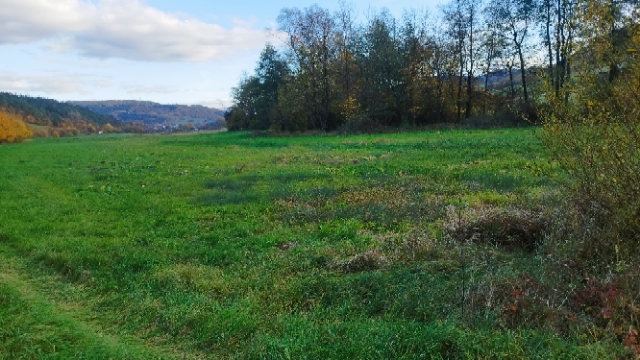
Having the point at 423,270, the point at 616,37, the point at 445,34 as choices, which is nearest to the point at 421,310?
the point at 423,270

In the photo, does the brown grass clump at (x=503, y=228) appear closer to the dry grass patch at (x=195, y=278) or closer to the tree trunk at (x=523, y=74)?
the dry grass patch at (x=195, y=278)

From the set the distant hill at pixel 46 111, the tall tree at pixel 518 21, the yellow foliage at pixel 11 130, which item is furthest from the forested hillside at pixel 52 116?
the tall tree at pixel 518 21

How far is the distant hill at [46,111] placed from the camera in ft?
386

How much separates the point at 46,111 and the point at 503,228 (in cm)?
15368

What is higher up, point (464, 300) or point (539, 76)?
point (539, 76)

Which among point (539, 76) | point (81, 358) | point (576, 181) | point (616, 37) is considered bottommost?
point (81, 358)

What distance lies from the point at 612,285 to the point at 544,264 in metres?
1.05

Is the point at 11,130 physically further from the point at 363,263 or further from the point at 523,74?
the point at 363,263

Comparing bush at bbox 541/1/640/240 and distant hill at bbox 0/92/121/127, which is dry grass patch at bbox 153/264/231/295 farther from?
distant hill at bbox 0/92/121/127

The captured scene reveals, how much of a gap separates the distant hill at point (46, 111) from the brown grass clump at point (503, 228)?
125 m

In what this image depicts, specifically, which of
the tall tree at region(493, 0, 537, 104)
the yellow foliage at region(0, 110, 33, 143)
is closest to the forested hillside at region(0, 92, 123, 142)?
the yellow foliage at region(0, 110, 33, 143)

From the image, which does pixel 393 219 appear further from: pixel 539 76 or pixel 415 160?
pixel 415 160

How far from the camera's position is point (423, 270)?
6180 mm

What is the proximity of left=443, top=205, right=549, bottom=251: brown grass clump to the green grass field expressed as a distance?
0.25 m
